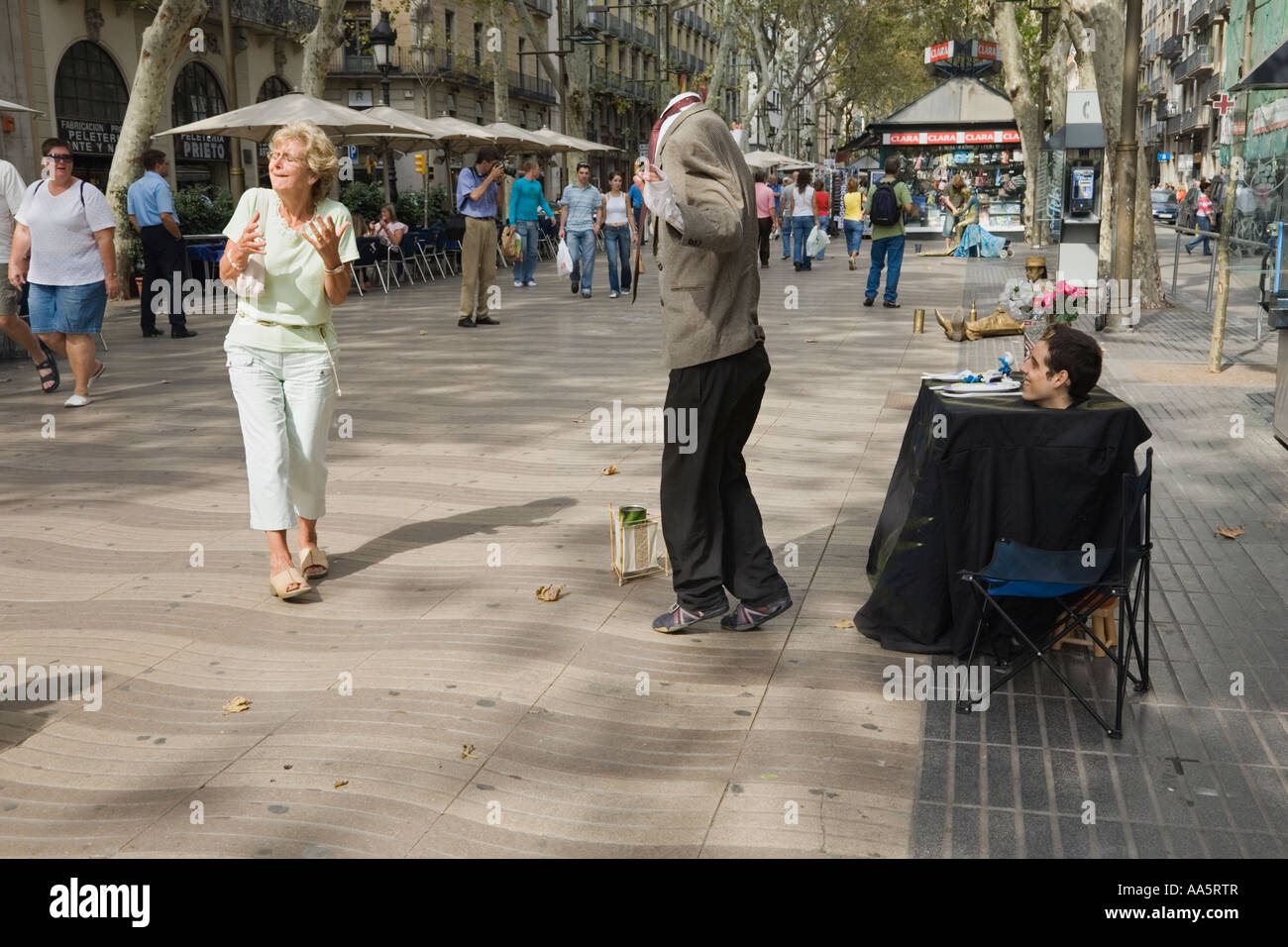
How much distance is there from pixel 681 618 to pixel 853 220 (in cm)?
2204

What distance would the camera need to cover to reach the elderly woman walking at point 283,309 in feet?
16.6

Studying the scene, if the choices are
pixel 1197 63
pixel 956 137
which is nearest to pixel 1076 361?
pixel 956 137

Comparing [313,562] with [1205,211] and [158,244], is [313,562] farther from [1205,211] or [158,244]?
[1205,211]

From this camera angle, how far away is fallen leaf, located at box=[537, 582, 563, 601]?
524 centimetres

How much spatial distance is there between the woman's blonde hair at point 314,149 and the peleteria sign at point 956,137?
30520 mm

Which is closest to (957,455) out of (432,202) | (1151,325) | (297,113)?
(1151,325)

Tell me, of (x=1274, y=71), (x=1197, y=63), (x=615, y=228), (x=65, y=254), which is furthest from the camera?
(x=1197, y=63)

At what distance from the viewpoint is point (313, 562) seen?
5.58m

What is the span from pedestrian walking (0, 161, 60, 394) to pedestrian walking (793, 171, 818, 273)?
1421 centimetres

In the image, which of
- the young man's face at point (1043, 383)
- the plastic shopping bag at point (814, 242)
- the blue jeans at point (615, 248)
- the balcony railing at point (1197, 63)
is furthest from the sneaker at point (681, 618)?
the balcony railing at point (1197, 63)

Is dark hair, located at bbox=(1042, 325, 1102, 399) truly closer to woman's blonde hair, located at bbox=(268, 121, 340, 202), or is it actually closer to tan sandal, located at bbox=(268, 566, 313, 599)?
woman's blonde hair, located at bbox=(268, 121, 340, 202)

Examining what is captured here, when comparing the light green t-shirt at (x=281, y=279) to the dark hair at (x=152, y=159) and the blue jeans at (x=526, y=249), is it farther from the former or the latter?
the blue jeans at (x=526, y=249)

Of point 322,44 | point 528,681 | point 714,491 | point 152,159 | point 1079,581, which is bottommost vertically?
point 528,681
